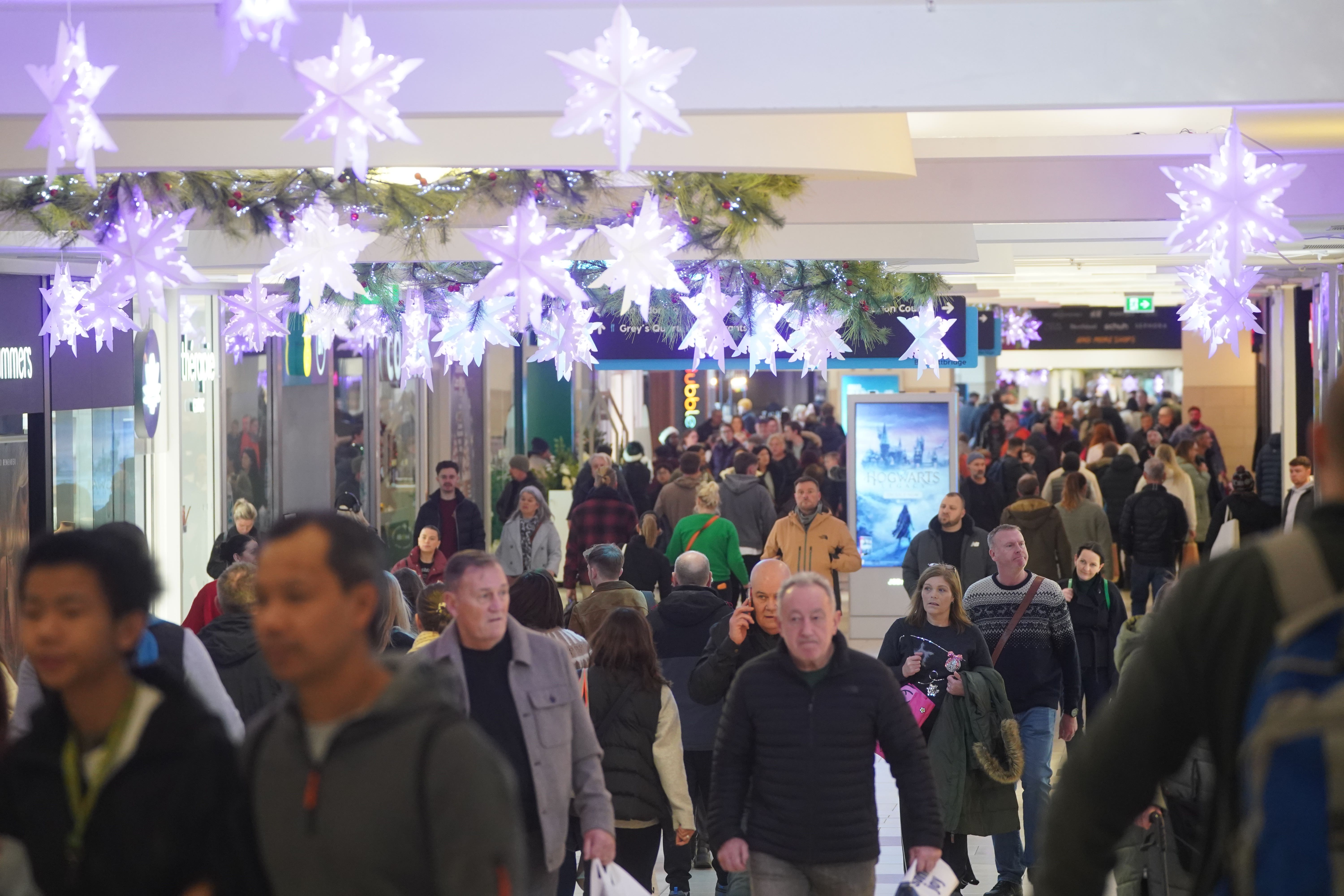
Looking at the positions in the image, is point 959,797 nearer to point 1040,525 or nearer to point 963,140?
point 963,140

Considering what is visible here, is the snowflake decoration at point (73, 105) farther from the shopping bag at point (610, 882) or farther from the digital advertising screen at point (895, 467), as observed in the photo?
the digital advertising screen at point (895, 467)

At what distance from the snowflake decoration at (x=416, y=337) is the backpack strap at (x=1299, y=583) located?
22.9ft

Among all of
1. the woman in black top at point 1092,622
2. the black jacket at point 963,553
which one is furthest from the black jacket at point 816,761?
the black jacket at point 963,553

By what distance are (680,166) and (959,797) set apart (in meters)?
2.71

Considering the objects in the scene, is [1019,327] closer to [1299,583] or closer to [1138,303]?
[1138,303]

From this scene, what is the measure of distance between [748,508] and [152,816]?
10.5 m

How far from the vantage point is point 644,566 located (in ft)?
32.5

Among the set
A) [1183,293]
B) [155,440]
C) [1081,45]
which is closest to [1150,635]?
[1081,45]

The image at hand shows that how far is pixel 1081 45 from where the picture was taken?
5184 mm

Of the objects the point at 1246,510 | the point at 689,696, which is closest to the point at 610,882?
the point at 689,696

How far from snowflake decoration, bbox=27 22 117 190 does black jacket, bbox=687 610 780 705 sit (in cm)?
286

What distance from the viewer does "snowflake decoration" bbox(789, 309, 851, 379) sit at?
9219mm

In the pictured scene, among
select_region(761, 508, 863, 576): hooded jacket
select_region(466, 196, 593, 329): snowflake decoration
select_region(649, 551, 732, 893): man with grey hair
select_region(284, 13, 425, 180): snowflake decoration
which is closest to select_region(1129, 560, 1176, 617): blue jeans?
select_region(761, 508, 863, 576): hooded jacket

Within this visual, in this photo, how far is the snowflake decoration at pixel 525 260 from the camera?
5688 millimetres
